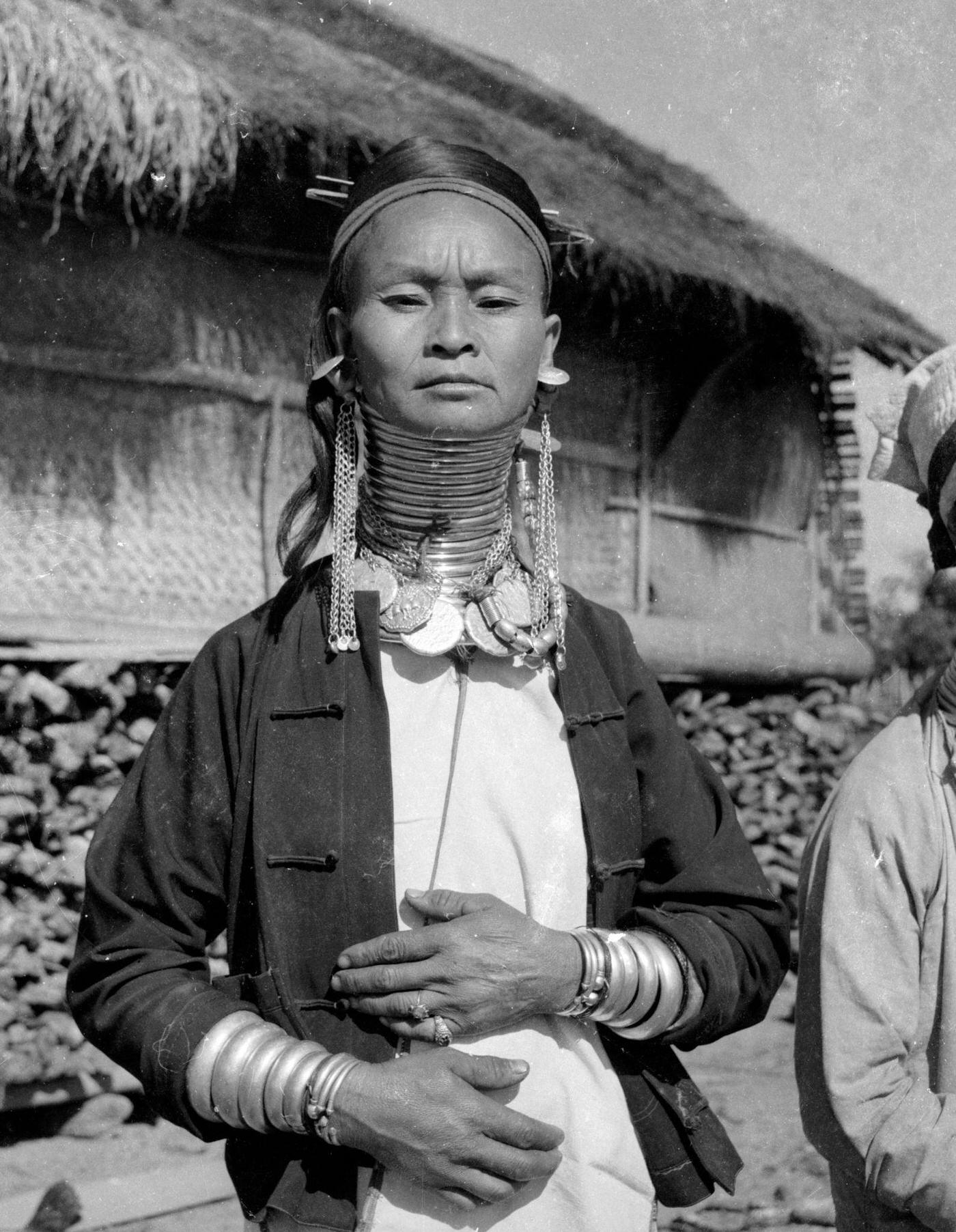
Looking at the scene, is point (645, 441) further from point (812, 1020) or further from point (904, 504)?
point (812, 1020)

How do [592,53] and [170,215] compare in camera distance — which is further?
[592,53]

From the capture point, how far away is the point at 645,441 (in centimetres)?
546

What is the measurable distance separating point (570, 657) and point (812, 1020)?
63cm

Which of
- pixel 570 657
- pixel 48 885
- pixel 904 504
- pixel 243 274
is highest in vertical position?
pixel 243 274

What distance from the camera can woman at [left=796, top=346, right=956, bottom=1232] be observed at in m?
1.82

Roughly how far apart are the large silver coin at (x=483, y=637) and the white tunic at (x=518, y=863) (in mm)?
50

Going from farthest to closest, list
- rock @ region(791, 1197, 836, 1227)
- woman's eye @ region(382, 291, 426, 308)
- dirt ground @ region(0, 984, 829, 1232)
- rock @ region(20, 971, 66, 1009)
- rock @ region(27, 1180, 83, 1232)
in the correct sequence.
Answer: rock @ region(20, 971, 66, 1009) < rock @ region(791, 1197, 836, 1227) < dirt ground @ region(0, 984, 829, 1232) < rock @ region(27, 1180, 83, 1232) < woman's eye @ region(382, 291, 426, 308)

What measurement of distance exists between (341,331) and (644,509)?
3483 mm

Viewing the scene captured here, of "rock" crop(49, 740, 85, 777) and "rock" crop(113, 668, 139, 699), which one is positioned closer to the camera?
"rock" crop(49, 740, 85, 777)

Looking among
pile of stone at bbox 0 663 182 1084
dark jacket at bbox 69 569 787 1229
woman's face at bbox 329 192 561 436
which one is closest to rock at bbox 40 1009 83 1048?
pile of stone at bbox 0 663 182 1084

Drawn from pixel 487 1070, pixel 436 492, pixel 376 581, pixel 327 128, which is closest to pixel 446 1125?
pixel 487 1070

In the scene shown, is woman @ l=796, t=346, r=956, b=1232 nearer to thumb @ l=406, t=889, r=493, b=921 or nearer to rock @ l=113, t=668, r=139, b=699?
thumb @ l=406, t=889, r=493, b=921

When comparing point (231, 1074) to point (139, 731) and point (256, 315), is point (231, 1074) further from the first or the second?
point (256, 315)

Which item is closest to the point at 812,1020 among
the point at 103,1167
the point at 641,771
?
the point at 641,771
